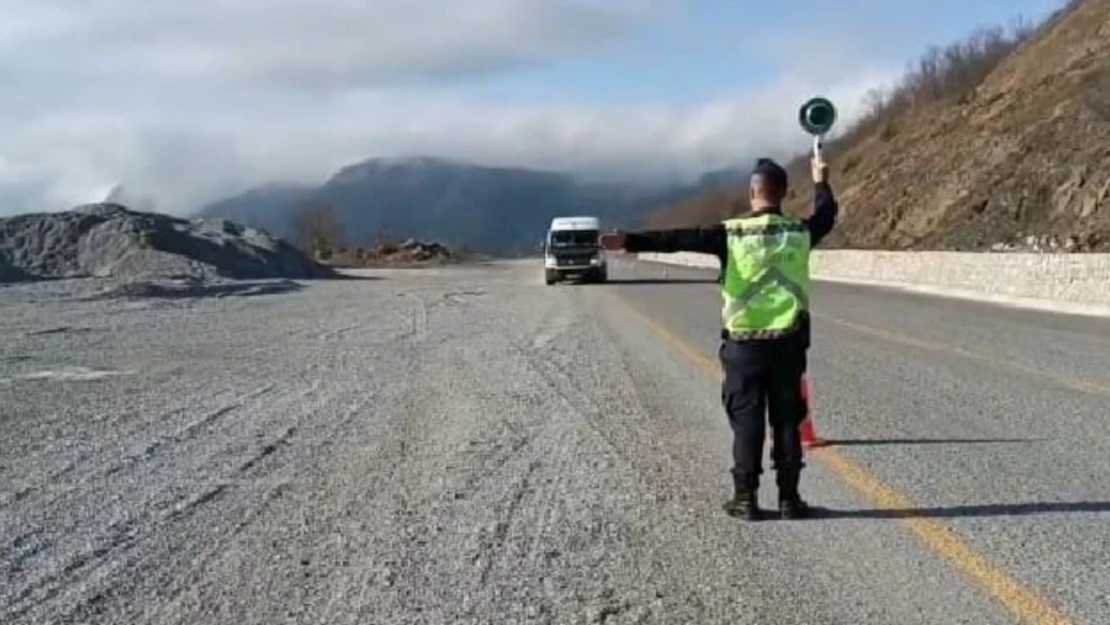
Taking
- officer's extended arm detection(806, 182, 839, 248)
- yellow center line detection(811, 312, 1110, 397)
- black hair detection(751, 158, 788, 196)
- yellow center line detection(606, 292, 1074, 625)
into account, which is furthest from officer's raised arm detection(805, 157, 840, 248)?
yellow center line detection(811, 312, 1110, 397)

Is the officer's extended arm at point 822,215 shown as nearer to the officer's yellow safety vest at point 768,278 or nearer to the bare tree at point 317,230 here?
the officer's yellow safety vest at point 768,278

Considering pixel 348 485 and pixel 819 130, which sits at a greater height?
pixel 819 130

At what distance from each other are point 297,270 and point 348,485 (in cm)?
5759

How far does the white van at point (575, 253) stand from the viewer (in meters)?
46.7

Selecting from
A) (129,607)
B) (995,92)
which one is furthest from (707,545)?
(995,92)

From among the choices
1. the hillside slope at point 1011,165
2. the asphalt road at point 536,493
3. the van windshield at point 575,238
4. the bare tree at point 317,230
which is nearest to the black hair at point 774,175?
the asphalt road at point 536,493

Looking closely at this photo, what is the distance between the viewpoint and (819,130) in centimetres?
945

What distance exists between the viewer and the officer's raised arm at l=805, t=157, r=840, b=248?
25.3 feet

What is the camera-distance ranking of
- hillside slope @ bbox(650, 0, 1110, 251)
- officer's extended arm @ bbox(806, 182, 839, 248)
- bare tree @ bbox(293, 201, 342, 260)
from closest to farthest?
1. officer's extended arm @ bbox(806, 182, 839, 248)
2. hillside slope @ bbox(650, 0, 1110, 251)
3. bare tree @ bbox(293, 201, 342, 260)

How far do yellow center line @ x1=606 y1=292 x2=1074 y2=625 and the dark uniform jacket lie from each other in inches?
44.5

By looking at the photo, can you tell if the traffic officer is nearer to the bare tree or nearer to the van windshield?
the van windshield

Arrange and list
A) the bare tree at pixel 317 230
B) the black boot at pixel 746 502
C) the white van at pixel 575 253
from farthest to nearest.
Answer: the bare tree at pixel 317 230 < the white van at pixel 575 253 < the black boot at pixel 746 502

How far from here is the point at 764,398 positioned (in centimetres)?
752

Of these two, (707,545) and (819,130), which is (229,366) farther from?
(707,545)
